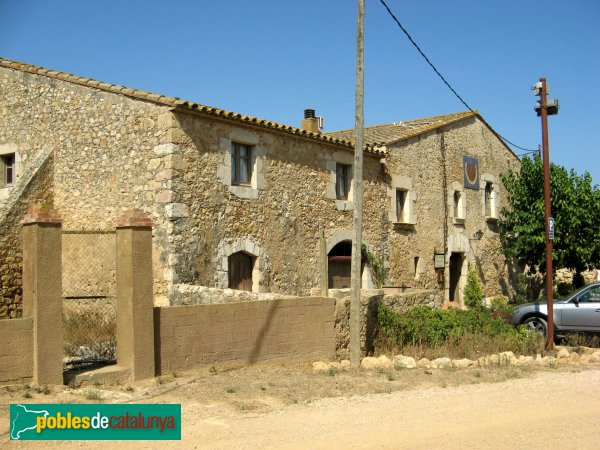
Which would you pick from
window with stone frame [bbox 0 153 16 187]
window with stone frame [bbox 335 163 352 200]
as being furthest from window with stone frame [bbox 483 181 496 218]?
window with stone frame [bbox 0 153 16 187]

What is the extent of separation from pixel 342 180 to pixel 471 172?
245 inches

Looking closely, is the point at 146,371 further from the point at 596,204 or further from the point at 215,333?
the point at 596,204

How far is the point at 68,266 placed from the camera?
11875 millimetres

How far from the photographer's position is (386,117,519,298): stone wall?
17016mm

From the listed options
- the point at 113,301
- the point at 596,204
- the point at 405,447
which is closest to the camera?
the point at 405,447

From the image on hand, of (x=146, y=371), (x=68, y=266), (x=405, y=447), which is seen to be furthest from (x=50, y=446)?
(x=68, y=266)

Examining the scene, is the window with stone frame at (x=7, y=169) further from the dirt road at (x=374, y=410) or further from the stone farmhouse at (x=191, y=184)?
the dirt road at (x=374, y=410)

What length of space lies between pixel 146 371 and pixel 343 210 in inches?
317

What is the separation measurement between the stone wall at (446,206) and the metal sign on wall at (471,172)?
160 mm

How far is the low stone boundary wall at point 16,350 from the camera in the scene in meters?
6.91

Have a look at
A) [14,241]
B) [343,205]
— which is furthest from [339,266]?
[14,241]

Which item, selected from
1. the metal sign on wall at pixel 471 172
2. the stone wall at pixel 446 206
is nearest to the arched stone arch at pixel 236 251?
the stone wall at pixel 446 206

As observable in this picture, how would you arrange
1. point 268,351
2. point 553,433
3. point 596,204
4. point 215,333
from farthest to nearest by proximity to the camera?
1. point 596,204
2. point 268,351
3. point 215,333
4. point 553,433

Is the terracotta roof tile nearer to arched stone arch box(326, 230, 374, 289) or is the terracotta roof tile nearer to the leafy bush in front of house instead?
arched stone arch box(326, 230, 374, 289)
